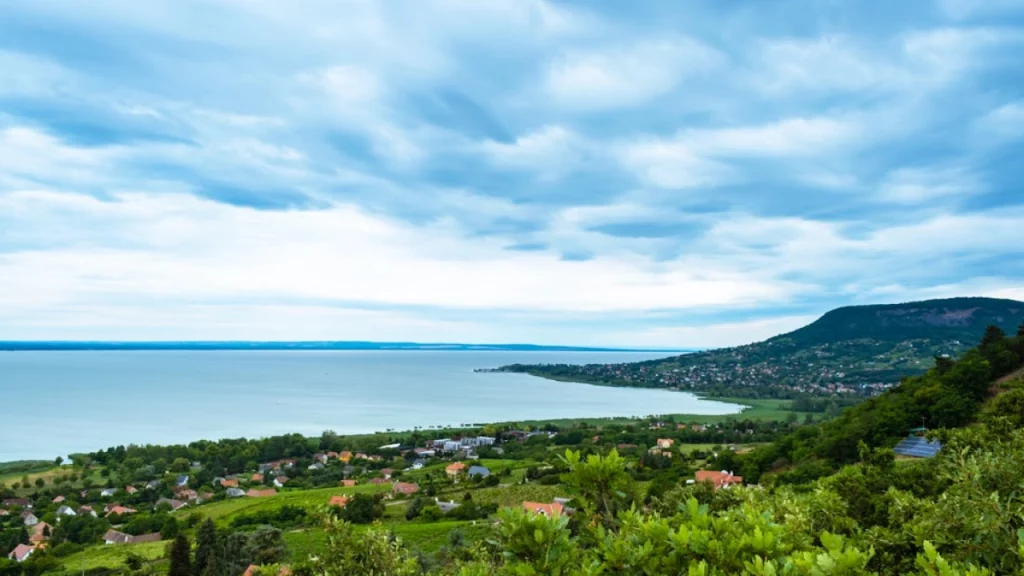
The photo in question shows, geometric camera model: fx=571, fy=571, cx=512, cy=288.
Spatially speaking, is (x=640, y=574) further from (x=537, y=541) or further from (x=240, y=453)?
(x=240, y=453)

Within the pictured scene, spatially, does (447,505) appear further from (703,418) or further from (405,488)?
(703,418)

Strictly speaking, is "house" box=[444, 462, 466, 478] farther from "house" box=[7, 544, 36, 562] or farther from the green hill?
the green hill

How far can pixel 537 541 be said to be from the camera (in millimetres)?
2752

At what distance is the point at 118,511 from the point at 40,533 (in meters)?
5.46

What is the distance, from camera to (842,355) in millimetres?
142875

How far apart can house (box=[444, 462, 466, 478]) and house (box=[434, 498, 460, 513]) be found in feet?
32.3

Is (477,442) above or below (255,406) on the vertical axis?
below

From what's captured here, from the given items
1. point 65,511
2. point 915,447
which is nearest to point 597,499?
point 915,447

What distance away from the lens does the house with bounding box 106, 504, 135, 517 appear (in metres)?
45.3

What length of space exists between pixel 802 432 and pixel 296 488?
147 ft

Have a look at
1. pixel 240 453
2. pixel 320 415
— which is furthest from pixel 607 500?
pixel 320 415

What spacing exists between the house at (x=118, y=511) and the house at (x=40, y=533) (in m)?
3.95

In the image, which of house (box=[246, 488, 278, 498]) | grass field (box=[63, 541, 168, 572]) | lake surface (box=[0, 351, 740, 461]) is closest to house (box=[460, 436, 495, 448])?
lake surface (box=[0, 351, 740, 461])

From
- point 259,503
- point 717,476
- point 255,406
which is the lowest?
point 259,503
